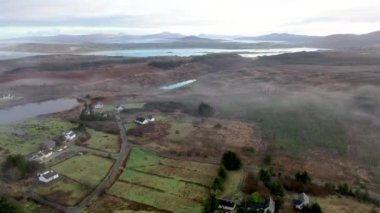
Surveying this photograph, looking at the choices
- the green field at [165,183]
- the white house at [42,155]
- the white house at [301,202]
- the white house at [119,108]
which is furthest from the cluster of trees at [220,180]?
the white house at [119,108]

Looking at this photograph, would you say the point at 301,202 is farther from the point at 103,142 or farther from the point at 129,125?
the point at 129,125

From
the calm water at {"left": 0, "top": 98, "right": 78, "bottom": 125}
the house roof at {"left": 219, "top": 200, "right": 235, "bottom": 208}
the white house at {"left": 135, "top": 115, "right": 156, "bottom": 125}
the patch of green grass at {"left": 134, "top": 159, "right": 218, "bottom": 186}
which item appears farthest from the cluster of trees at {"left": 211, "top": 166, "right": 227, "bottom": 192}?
the calm water at {"left": 0, "top": 98, "right": 78, "bottom": 125}

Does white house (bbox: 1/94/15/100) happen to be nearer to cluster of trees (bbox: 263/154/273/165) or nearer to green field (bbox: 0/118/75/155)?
green field (bbox: 0/118/75/155)

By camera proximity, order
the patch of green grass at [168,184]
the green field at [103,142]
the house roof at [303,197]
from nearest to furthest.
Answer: the house roof at [303,197] < the patch of green grass at [168,184] < the green field at [103,142]

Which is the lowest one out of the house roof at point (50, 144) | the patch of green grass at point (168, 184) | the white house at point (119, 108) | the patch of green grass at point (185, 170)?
the patch of green grass at point (168, 184)

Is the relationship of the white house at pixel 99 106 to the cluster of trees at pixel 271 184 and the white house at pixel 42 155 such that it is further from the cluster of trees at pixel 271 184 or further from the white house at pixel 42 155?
the cluster of trees at pixel 271 184

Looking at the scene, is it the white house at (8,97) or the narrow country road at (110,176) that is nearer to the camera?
the narrow country road at (110,176)

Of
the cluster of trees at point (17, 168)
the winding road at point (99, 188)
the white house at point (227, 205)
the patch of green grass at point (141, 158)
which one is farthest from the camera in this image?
the patch of green grass at point (141, 158)
